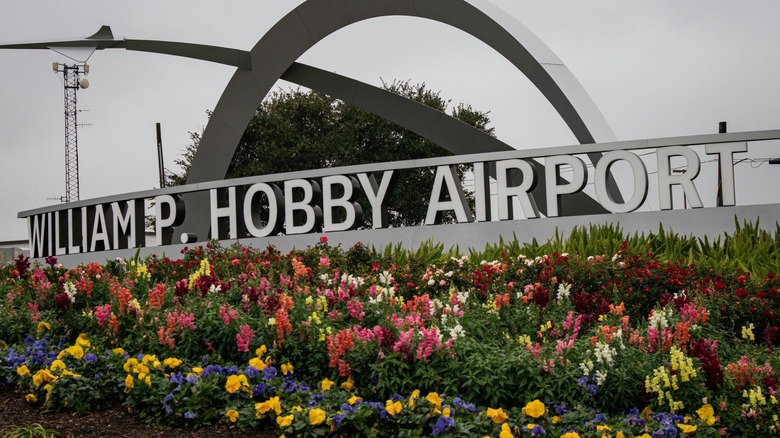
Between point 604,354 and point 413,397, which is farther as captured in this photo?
point 604,354

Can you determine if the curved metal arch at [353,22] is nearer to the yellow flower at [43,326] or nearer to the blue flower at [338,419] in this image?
the yellow flower at [43,326]

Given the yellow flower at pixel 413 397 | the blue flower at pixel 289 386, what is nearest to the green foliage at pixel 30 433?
the blue flower at pixel 289 386

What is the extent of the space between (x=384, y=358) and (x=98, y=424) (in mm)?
1944

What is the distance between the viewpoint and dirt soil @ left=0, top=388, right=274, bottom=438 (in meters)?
5.54

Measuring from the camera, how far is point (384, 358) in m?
5.80

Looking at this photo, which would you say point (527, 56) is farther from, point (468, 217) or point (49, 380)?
point (49, 380)

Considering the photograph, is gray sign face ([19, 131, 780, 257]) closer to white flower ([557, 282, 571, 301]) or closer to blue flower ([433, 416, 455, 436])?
white flower ([557, 282, 571, 301])

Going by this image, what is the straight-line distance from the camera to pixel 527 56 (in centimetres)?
1566

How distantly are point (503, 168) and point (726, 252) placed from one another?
3.54 m

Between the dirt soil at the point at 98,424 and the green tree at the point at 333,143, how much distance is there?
2666 cm

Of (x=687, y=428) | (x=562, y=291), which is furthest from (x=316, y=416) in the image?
(x=562, y=291)

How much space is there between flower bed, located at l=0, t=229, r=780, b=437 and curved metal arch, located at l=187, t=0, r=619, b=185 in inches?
297

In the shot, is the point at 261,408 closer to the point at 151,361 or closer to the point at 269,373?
the point at 269,373

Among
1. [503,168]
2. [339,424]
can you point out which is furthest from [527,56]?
[339,424]
